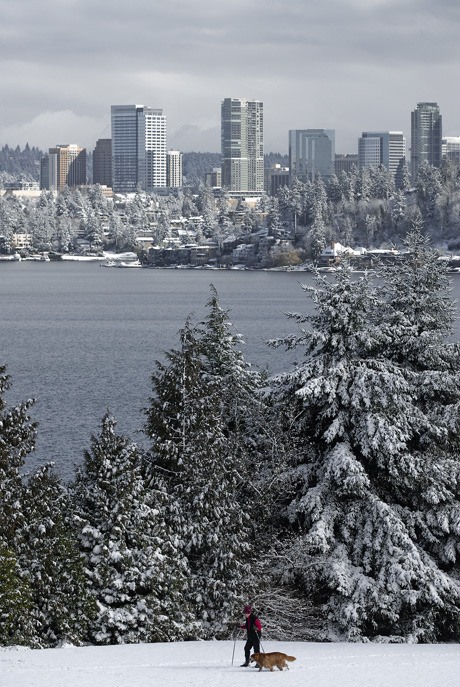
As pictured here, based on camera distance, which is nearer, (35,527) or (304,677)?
(304,677)

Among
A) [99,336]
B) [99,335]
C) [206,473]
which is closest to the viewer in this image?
[206,473]

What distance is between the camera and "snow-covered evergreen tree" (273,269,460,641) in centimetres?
2127

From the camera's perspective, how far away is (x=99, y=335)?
75.9m

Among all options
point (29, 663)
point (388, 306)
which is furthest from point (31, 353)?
point (29, 663)

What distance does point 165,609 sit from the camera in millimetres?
20766

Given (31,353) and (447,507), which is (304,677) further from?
(31,353)

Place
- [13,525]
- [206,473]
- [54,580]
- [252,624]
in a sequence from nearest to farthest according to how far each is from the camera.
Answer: [252,624]
[54,580]
[13,525]
[206,473]

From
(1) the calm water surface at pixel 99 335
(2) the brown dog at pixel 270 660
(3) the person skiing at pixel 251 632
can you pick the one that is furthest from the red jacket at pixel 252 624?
(1) the calm water surface at pixel 99 335

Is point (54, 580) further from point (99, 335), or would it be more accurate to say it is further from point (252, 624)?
point (99, 335)

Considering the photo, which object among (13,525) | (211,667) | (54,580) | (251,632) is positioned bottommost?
(211,667)

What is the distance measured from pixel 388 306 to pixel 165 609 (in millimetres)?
7697

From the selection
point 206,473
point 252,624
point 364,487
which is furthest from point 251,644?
point 364,487

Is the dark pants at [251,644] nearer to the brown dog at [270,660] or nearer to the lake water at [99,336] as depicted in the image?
the brown dog at [270,660]

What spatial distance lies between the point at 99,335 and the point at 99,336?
2.28 ft
